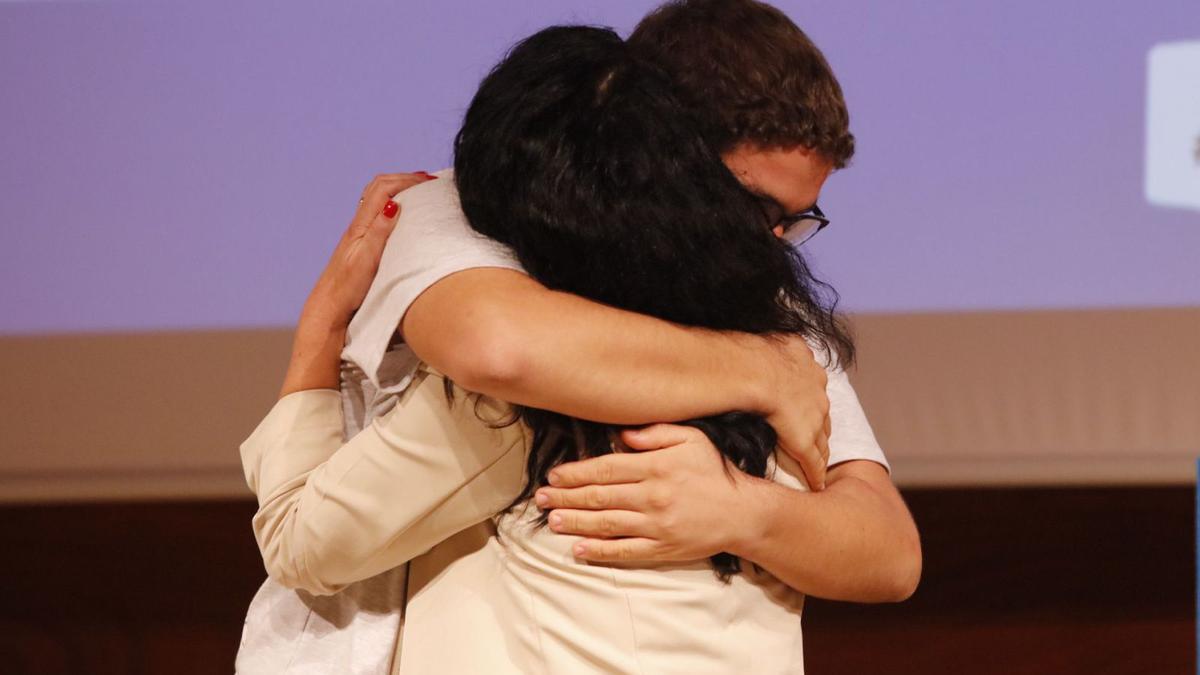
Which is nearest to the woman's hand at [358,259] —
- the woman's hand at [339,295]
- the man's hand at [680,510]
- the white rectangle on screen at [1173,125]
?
the woman's hand at [339,295]

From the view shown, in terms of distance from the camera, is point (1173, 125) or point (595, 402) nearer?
point (595, 402)

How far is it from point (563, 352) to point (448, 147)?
119 centimetres

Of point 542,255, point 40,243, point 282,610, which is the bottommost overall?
point 282,610

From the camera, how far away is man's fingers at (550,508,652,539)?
0.93 m

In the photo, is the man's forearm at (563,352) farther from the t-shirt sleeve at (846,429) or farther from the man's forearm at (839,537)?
the t-shirt sleeve at (846,429)

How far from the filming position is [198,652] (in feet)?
8.00

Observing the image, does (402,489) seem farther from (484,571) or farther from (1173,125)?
(1173,125)

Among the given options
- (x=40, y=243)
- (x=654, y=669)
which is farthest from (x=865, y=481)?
→ (x=40, y=243)

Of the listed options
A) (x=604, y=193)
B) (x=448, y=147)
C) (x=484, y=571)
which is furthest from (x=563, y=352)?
(x=448, y=147)

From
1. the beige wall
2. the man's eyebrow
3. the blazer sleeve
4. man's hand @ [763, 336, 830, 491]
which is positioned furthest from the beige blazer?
the beige wall

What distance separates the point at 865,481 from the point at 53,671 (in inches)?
77.7

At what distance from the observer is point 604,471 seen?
0.95 meters

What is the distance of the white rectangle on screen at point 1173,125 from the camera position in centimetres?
197

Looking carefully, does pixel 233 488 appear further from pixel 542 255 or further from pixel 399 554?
pixel 542 255
